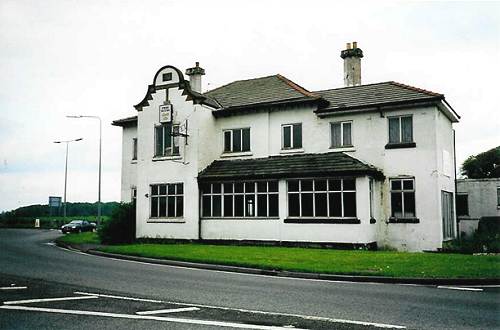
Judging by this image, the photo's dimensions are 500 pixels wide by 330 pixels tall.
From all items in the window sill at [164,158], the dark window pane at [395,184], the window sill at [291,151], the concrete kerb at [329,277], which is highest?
the window sill at [291,151]

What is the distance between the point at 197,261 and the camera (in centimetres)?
1689

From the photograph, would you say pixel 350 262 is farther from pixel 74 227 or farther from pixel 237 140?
pixel 74 227

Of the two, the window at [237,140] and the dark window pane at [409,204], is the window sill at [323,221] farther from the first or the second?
the window at [237,140]

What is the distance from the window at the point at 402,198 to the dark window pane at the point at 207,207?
929 centimetres

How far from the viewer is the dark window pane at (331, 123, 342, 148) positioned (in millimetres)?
24128

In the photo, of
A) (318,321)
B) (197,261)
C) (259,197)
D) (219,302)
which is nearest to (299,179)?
(259,197)

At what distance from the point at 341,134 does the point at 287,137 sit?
9.59 feet

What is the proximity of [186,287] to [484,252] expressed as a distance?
1392 cm

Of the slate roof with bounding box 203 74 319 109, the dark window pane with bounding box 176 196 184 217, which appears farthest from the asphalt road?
the slate roof with bounding box 203 74 319 109

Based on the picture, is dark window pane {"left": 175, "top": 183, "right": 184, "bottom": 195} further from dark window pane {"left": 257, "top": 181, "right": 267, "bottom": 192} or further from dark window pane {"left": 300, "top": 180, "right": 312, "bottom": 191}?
dark window pane {"left": 300, "top": 180, "right": 312, "bottom": 191}

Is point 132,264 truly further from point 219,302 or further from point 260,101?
point 260,101

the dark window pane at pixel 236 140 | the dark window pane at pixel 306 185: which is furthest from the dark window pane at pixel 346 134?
the dark window pane at pixel 236 140

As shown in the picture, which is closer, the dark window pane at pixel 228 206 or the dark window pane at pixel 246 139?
the dark window pane at pixel 228 206

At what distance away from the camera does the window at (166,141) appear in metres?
26.7
